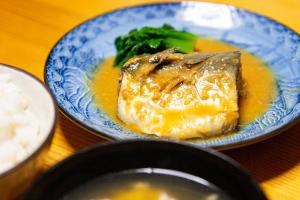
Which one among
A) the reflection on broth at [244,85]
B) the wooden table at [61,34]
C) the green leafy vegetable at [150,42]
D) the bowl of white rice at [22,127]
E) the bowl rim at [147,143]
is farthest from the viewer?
the green leafy vegetable at [150,42]

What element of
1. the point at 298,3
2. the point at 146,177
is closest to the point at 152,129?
the point at 146,177

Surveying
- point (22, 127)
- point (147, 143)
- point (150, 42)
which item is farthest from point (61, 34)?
point (147, 143)

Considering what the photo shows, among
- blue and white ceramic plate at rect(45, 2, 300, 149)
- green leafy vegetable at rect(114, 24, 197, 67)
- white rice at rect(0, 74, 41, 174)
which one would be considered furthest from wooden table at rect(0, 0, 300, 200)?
green leafy vegetable at rect(114, 24, 197, 67)

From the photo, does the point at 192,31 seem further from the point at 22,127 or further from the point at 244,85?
the point at 22,127

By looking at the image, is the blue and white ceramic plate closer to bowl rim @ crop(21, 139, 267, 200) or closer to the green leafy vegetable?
the green leafy vegetable

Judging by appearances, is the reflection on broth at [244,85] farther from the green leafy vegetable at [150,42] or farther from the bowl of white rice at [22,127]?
the bowl of white rice at [22,127]

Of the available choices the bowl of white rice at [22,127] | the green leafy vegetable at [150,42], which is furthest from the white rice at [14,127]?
the green leafy vegetable at [150,42]
